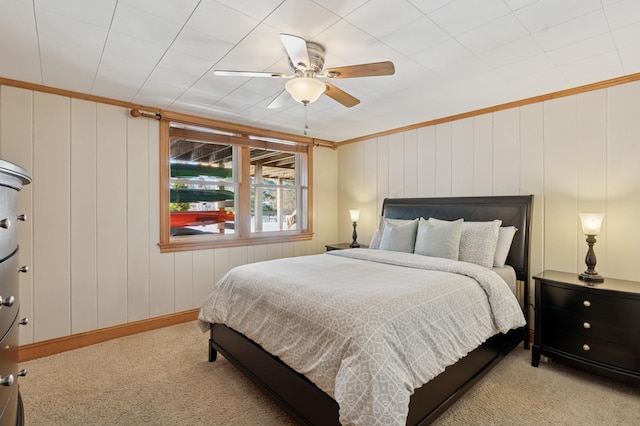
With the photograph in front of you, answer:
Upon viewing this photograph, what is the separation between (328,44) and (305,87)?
32 cm

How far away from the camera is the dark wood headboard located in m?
2.99

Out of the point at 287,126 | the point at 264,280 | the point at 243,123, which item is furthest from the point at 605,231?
the point at 243,123

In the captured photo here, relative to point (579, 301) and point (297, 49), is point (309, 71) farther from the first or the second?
point (579, 301)

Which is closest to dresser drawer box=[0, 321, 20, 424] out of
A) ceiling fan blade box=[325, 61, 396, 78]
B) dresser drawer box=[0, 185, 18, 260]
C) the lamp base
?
dresser drawer box=[0, 185, 18, 260]

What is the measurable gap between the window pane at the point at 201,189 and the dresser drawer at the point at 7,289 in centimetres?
241

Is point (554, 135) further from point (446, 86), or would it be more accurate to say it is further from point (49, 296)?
point (49, 296)

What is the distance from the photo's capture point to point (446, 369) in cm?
185

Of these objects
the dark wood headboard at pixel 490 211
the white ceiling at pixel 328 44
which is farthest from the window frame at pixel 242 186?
the dark wood headboard at pixel 490 211

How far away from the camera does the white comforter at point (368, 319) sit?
1.41m

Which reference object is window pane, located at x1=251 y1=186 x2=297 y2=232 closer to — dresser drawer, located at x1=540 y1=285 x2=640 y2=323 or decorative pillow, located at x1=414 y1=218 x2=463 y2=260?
decorative pillow, located at x1=414 y1=218 x2=463 y2=260

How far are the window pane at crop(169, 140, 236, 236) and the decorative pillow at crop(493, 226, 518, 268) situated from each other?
310 cm

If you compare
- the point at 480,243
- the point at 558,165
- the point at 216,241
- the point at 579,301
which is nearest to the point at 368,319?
the point at 480,243

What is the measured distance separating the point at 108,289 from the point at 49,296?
448mm

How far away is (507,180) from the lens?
10.6 ft
